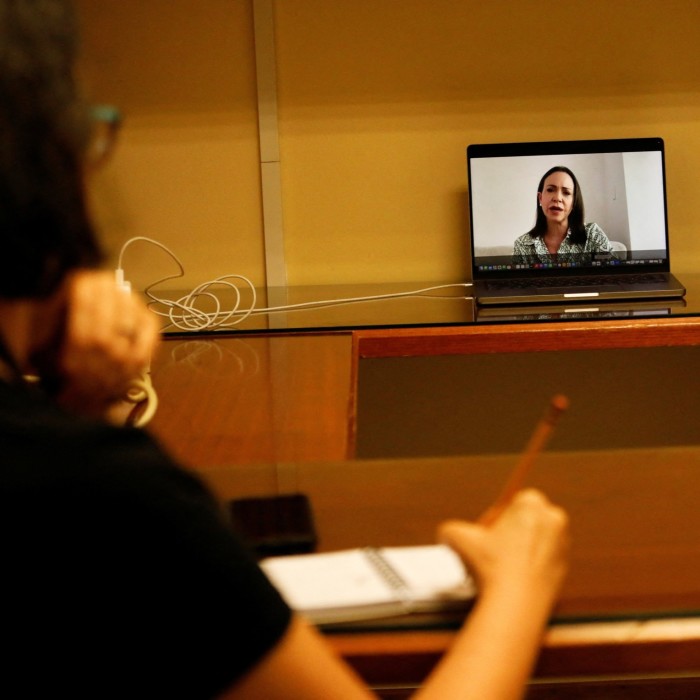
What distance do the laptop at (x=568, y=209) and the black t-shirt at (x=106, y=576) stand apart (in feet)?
5.61

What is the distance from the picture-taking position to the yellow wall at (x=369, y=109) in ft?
7.21

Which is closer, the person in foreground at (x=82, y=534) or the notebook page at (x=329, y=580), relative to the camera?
the person in foreground at (x=82, y=534)

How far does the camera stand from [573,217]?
6.93ft

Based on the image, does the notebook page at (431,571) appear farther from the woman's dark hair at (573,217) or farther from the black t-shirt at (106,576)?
the woman's dark hair at (573,217)

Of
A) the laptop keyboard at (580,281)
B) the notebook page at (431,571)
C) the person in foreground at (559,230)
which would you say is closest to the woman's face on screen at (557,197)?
the person in foreground at (559,230)

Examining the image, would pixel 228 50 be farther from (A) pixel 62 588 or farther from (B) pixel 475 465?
(A) pixel 62 588

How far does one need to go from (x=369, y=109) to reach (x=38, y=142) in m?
1.86

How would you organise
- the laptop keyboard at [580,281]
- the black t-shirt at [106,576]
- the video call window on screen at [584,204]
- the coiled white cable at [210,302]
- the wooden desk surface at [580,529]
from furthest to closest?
the video call window on screen at [584,204] < the laptop keyboard at [580,281] < the coiled white cable at [210,302] < the wooden desk surface at [580,529] < the black t-shirt at [106,576]

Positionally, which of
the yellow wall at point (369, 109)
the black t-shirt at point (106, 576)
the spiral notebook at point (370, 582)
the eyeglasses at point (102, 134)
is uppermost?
the yellow wall at point (369, 109)

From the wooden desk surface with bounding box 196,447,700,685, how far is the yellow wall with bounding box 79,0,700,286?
138 centimetres

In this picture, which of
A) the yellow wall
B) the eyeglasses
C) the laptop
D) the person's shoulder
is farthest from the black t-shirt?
the yellow wall

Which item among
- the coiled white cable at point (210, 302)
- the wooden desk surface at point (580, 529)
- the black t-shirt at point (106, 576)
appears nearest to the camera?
the black t-shirt at point (106, 576)

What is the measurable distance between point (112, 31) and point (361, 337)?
40.1 inches

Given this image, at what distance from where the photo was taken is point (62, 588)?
1.30 ft
